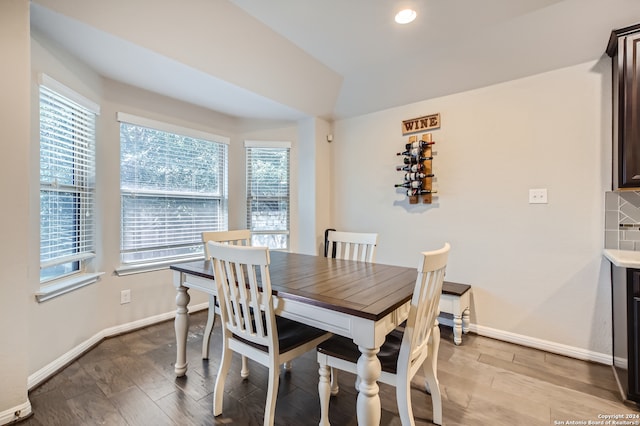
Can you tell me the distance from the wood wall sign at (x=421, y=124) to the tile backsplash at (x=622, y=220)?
1467mm

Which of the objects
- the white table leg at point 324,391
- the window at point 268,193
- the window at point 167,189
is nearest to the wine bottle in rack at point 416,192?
the window at point 268,193

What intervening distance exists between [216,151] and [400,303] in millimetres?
3009

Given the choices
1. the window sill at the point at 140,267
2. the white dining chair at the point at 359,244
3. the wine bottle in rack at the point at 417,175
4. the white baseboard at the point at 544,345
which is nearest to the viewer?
the white baseboard at the point at 544,345

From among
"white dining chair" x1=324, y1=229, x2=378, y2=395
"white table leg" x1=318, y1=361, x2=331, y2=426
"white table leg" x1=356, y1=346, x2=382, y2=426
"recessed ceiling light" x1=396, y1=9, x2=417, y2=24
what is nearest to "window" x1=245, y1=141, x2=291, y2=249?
"white dining chair" x1=324, y1=229, x2=378, y2=395

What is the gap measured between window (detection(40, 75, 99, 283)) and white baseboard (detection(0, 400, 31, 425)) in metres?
0.81

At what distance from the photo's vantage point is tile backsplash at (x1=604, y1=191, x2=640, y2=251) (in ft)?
6.94

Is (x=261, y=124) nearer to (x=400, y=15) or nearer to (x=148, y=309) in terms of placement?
(x=400, y=15)

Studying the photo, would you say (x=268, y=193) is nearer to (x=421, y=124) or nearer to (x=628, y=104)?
(x=421, y=124)

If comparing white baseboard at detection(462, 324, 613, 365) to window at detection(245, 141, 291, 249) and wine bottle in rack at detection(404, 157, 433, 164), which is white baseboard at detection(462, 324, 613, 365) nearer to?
wine bottle in rack at detection(404, 157, 433, 164)

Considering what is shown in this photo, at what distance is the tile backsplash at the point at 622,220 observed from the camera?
2.12 m

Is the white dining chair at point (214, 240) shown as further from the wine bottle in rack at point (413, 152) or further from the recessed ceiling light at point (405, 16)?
the recessed ceiling light at point (405, 16)

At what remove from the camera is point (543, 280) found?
2.41m

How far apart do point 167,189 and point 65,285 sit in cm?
126

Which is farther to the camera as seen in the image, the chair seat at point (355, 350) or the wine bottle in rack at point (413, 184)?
the wine bottle in rack at point (413, 184)
